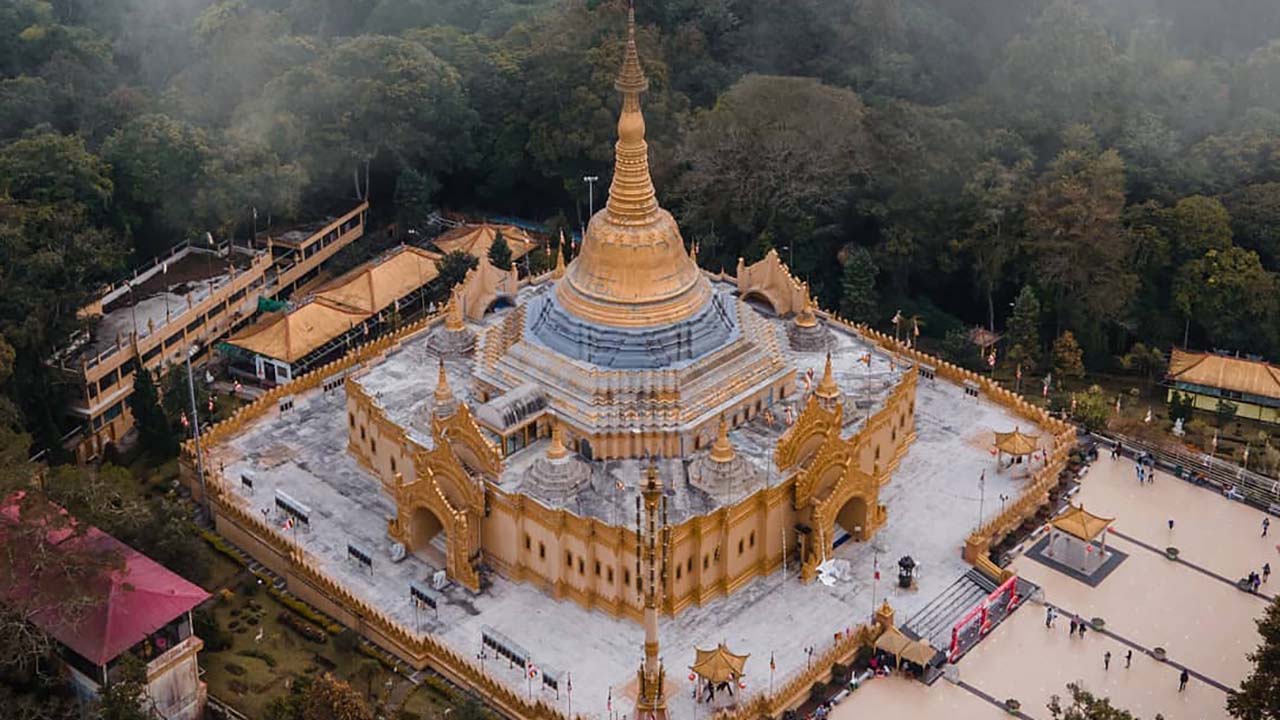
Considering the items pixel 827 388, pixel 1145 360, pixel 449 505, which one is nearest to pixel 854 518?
pixel 827 388

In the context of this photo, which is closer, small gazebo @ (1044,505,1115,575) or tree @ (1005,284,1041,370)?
small gazebo @ (1044,505,1115,575)

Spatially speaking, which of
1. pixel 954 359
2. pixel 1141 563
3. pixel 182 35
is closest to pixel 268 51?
pixel 182 35

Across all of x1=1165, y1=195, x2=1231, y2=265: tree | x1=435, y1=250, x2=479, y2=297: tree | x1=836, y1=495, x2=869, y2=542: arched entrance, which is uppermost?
x1=1165, y1=195, x2=1231, y2=265: tree

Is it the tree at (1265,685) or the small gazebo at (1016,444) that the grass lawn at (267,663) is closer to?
the small gazebo at (1016,444)

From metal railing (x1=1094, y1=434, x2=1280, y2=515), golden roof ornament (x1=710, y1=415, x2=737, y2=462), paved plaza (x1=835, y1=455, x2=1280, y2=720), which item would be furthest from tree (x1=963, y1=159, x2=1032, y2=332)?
golden roof ornament (x1=710, y1=415, x2=737, y2=462)

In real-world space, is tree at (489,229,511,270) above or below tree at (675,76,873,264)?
below

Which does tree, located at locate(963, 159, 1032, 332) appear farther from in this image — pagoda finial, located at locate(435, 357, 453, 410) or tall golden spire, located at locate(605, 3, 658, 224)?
pagoda finial, located at locate(435, 357, 453, 410)

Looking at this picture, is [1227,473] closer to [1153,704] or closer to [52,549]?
[1153,704]

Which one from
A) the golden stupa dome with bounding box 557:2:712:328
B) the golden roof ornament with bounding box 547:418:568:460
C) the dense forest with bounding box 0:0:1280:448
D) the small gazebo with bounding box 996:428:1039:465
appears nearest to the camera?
the golden roof ornament with bounding box 547:418:568:460
